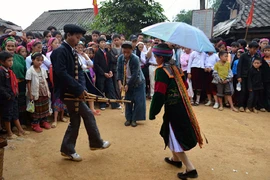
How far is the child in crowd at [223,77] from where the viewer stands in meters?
6.65

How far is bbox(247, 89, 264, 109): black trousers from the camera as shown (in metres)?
6.64

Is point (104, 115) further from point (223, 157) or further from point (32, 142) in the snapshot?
point (223, 157)

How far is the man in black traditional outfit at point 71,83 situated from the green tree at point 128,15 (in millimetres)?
6966

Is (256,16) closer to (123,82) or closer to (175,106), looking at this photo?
(123,82)

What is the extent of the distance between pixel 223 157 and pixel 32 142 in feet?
10.9

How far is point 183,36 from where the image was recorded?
302 centimetres

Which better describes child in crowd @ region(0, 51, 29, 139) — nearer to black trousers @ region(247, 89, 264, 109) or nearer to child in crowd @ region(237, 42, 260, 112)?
child in crowd @ region(237, 42, 260, 112)

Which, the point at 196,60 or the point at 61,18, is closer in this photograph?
the point at 196,60

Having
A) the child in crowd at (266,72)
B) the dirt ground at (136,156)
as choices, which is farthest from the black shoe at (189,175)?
the child in crowd at (266,72)

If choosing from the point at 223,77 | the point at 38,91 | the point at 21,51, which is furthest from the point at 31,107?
the point at 223,77

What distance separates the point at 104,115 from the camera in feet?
19.6

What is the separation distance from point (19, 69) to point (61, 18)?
16536 mm

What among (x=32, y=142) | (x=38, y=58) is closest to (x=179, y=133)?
(x=32, y=142)

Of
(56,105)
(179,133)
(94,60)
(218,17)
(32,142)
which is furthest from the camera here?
(218,17)
